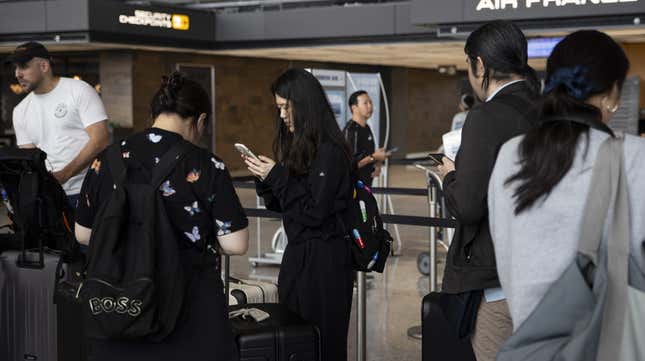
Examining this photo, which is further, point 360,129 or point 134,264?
point 360,129

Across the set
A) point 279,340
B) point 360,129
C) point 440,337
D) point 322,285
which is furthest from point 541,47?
point 279,340

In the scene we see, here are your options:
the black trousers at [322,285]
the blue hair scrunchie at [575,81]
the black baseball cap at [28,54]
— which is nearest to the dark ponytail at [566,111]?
the blue hair scrunchie at [575,81]

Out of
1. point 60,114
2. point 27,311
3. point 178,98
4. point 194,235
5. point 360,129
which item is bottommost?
point 27,311

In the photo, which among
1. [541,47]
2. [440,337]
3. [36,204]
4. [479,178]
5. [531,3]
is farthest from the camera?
[541,47]

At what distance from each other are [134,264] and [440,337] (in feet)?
4.71

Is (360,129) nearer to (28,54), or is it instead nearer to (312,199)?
(28,54)

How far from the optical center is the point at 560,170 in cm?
186

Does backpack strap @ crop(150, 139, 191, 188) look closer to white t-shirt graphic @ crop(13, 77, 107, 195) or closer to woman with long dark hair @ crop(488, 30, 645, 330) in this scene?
woman with long dark hair @ crop(488, 30, 645, 330)

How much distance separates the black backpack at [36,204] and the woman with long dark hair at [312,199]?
960 millimetres

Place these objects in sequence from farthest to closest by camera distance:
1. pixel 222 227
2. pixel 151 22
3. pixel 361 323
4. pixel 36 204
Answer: pixel 151 22 → pixel 361 323 → pixel 36 204 → pixel 222 227

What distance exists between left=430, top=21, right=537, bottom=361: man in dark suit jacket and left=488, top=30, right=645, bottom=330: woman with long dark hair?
Result: 0.94ft

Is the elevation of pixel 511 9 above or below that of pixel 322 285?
above

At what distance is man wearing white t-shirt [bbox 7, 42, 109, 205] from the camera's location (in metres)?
4.48

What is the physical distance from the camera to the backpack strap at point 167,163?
260 cm
